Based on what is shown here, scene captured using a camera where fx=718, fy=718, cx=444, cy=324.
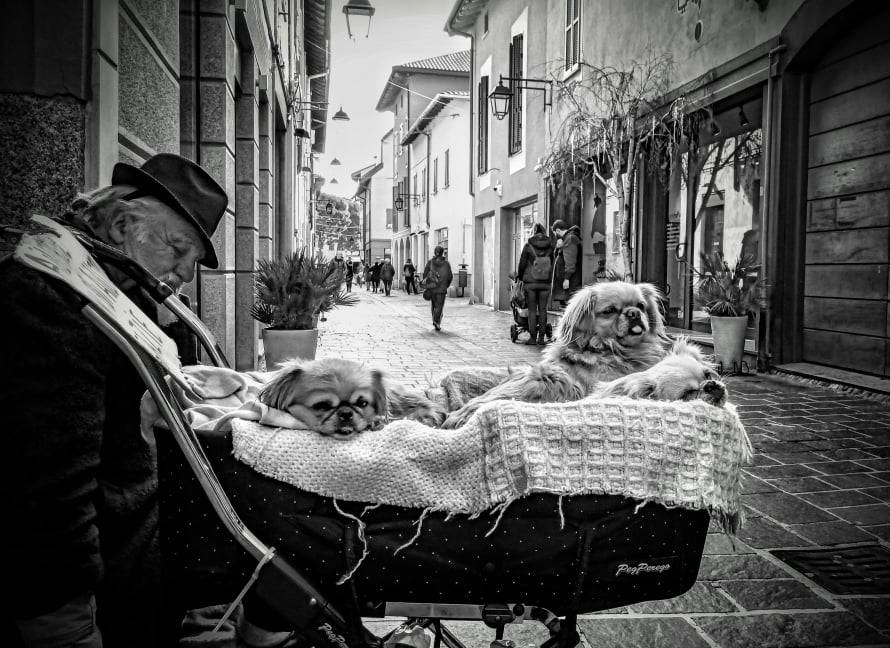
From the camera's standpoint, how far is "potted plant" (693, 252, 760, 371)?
28.1 feet

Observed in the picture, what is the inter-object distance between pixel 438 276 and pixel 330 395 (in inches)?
525

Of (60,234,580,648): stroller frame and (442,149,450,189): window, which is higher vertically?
(442,149,450,189): window

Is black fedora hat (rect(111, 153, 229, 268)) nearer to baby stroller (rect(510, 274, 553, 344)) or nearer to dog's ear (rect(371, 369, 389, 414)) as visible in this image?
dog's ear (rect(371, 369, 389, 414))

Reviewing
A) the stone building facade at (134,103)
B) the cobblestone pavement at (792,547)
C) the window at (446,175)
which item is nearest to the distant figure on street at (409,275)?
the window at (446,175)

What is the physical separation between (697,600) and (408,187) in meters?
41.4

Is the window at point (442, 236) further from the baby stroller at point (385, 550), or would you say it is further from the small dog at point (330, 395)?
the baby stroller at point (385, 550)

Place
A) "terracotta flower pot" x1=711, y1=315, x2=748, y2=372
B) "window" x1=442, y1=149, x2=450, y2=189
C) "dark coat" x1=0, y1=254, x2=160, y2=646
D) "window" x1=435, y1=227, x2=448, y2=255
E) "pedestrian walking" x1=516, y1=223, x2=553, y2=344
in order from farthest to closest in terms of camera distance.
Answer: "window" x1=435, y1=227, x2=448, y2=255 < "window" x1=442, y1=149, x2=450, y2=189 < "pedestrian walking" x1=516, y1=223, x2=553, y2=344 < "terracotta flower pot" x1=711, y1=315, x2=748, y2=372 < "dark coat" x1=0, y1=254, x2=160, y2=646

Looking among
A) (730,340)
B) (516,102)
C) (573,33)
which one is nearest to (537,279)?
(730,340)

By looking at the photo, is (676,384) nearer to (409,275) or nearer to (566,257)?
(566,257)

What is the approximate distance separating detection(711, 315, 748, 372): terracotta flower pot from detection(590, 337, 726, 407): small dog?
699cm

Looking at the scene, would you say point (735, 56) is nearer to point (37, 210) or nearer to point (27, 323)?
point (37, 210)

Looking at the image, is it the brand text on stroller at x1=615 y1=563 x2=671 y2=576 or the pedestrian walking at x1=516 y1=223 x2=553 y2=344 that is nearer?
the brand text on stroller at x1=615 y1=563 x2=671 y2=576

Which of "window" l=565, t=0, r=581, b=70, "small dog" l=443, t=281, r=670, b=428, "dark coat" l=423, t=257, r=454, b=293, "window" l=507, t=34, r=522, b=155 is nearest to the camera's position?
"small dog" l=443, t=281, r=670, b=428

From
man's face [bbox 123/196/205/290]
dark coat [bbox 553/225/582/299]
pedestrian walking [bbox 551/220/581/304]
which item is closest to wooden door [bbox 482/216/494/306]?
pedestrian walking [bbox 551/220/581/304]
